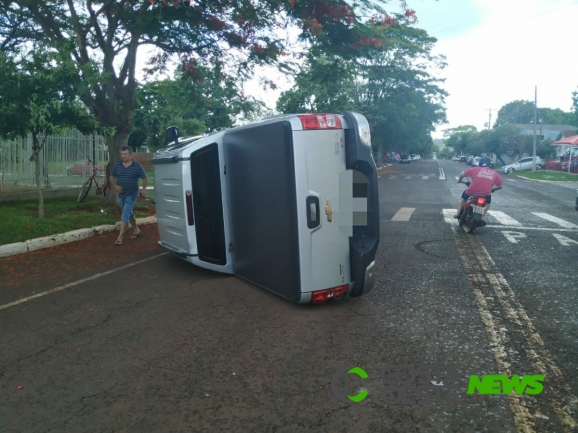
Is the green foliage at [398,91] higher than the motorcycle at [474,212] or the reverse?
higher

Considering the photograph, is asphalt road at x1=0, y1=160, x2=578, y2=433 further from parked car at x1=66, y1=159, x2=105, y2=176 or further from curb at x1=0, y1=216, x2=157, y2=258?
parked car at x1=66, y1=159, x2=105, y2=176

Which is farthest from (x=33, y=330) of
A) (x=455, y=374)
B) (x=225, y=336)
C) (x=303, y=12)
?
(x=303, y=12)

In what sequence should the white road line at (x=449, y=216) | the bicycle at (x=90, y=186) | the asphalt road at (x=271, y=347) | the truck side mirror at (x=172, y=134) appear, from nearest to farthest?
the asphalt road at (x=271, y=347)
the truck side mirror at (x=172, y=134)
the white road line at (x=449, y=216)
the bicycle at (x=90, y=186)

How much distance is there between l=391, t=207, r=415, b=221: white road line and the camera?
515 inches

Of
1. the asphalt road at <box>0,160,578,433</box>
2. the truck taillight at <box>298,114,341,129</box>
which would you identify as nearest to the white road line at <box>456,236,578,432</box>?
the asphalt road at <box>0,160,578,433</box>

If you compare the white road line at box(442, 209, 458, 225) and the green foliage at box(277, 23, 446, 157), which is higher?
the green foliage at box(277, 23, 446, 157)

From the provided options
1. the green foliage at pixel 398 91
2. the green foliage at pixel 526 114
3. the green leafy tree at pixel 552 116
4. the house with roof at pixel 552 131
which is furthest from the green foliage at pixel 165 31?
the green leafy tree at pixel 552 116

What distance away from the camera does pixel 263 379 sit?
3.99 metres

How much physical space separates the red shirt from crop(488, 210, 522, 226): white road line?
59.9 inches

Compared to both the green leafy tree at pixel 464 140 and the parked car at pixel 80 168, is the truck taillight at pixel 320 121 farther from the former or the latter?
the green leafy tree at pixel 464 140

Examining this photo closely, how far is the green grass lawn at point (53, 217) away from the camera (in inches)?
387

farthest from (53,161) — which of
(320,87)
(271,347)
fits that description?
(320,87)

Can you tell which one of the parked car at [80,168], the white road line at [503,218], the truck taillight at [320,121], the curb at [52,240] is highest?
the truck taillight at [320,121]

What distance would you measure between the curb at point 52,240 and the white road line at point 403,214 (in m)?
6.46
